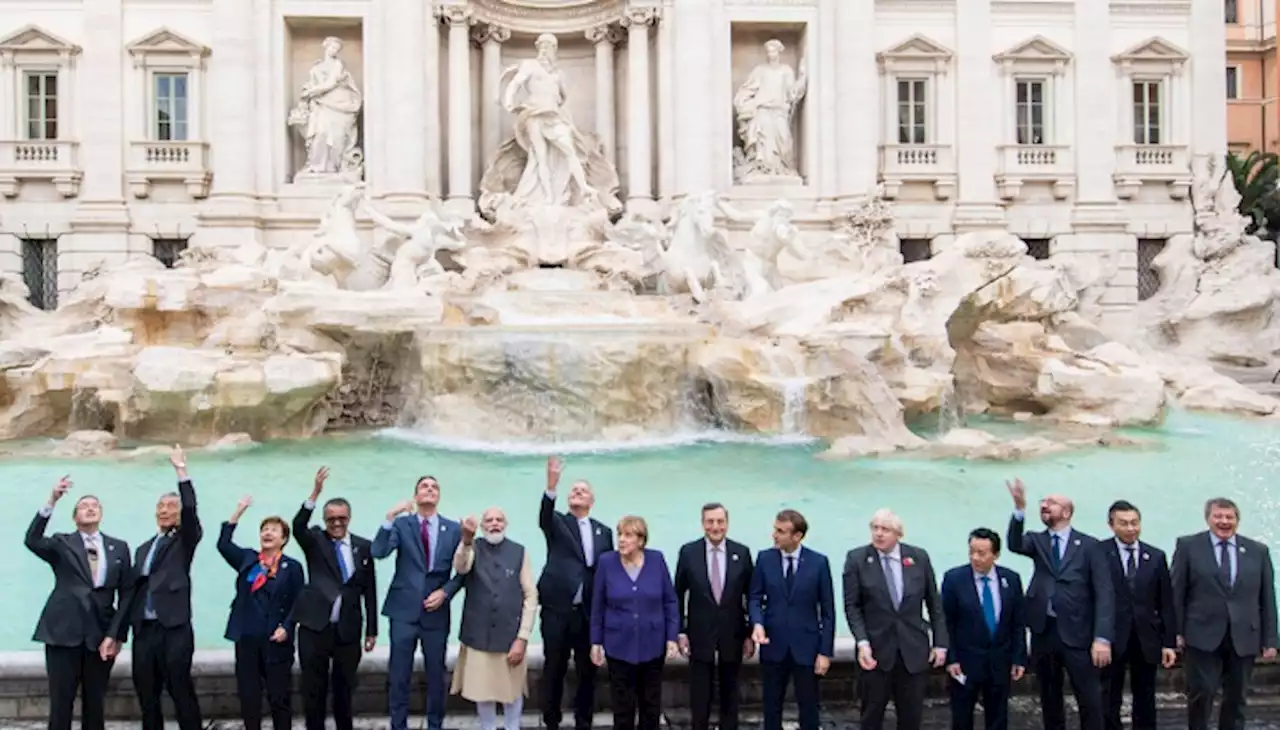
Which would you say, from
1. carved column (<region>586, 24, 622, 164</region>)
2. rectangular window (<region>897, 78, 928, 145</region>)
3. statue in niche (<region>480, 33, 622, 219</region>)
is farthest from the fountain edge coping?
rectangular window (<region>897, 78, 928, 145</region>)

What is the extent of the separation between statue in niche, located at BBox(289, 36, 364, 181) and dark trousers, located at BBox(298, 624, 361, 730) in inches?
595

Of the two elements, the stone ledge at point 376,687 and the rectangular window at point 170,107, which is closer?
the stone ledge at point 376,687

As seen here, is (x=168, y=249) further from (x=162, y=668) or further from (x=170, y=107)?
(x=162, y=668)

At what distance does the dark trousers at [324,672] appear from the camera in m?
4.47

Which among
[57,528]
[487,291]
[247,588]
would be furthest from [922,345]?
[247,588]

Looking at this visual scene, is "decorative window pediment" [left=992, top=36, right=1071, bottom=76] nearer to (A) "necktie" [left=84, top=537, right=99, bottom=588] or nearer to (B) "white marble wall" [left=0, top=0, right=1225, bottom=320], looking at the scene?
(B) "white marble wall" [left=0, top=0, right=1225, bottom=320]

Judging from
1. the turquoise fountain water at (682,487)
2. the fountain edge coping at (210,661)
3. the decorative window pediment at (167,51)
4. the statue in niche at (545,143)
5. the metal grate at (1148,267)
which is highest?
the decorative window pediment at (167,51)

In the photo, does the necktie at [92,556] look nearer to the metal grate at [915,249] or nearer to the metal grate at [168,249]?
the metal grate at [168,249]

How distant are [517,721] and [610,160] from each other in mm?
15794

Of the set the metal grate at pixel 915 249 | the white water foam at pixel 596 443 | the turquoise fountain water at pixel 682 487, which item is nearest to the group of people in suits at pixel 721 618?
the turquoise fountain water at pixel 682 487

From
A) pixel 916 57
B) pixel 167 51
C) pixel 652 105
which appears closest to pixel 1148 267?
pixel 916 57

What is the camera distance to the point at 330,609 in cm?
448

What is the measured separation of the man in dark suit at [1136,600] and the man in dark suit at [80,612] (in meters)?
4.08

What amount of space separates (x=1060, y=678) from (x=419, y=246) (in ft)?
41.1
